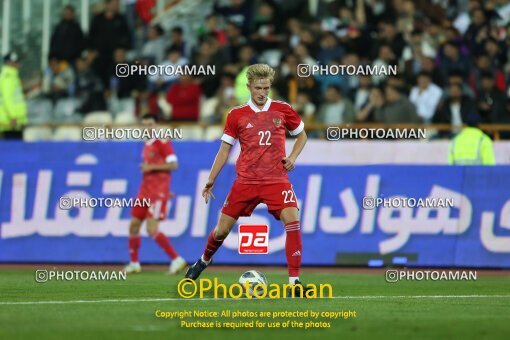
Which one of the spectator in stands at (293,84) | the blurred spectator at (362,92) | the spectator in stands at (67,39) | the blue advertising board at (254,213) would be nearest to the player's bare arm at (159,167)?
the blue advertising board at (254,213)

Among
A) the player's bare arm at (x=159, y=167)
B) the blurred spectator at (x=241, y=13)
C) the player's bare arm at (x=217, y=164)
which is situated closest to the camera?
the player's bare arm at (x=217, y=164)

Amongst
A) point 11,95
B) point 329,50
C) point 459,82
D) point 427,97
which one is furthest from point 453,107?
point 11,95

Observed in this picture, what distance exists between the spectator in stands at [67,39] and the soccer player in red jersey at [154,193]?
7.14 m

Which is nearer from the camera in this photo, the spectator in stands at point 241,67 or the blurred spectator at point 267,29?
the spectator in stands at point 241,67

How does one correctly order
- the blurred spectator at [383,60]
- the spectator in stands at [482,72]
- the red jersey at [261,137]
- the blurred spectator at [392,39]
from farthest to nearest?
the blurred spectator at [392,39] → the blurred spectator at [383,60] → the spectator in stands at [482,72] → the red jersey at [261,137]

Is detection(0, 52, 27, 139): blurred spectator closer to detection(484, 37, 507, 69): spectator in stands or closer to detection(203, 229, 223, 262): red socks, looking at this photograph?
detection(484, 37, 507, 69): spectator in stands

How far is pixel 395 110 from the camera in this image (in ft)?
76.2

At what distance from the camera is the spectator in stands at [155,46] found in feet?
85.8

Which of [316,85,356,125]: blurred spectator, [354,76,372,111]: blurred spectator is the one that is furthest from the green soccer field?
[354,76,372,111]: blurred spectator

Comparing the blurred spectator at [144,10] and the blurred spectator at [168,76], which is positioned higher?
the blurred spectator at [144,10]

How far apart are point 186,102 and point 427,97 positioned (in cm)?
431

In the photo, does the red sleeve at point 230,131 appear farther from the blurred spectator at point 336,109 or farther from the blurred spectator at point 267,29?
the blurred spectator at point 267,29

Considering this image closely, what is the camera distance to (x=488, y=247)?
65.1ft

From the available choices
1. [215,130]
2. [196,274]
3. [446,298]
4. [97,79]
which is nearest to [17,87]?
[97,79]
